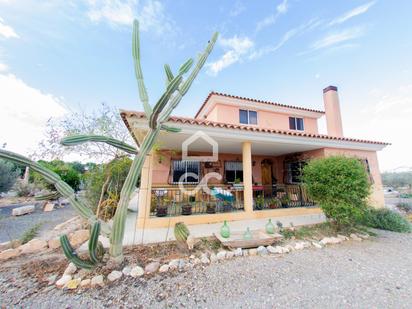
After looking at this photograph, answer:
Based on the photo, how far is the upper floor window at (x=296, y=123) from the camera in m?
12.2

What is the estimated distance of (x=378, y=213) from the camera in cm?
671

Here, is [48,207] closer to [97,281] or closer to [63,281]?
[63,281]

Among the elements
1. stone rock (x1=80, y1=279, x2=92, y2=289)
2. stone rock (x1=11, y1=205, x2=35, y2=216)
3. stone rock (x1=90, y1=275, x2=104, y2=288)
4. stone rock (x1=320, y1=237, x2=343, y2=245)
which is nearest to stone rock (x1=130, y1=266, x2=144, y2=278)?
stone rock (x1=90, y1=275, x2=104, y2=288)

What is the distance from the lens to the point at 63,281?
3.02 m

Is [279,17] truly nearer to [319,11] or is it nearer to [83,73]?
[319,11]

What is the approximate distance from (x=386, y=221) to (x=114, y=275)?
9406mm

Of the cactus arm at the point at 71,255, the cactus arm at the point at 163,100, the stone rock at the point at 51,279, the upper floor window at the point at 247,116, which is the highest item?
the upper floor window at the point at 247,116

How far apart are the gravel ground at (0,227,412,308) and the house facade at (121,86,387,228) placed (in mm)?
3034

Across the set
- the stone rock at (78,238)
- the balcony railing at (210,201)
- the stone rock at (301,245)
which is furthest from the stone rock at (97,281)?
the stone rock at (301,245)

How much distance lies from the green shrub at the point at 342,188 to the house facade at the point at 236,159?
4.40ft

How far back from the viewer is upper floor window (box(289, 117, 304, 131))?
1216 centimetres

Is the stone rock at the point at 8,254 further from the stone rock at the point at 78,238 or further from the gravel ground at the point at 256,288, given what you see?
the stone rock at the point at 78,238

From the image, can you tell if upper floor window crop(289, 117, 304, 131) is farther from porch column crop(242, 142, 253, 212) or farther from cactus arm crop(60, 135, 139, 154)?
cactus arm crop(60, 135, 139, 154)

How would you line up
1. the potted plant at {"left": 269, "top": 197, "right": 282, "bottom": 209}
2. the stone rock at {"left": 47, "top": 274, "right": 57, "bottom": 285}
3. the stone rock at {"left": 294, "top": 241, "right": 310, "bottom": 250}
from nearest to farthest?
1. the stone rock at {"left": 47, "top": 274, "right": 57, "bottom": 285}
2. the stone rock at {"left": 294, "top": 241, "right": 310, "bottom": 250}
3. the potted plant at {"left": 269, "top": 197, "right": 282, "bottom": 209}
